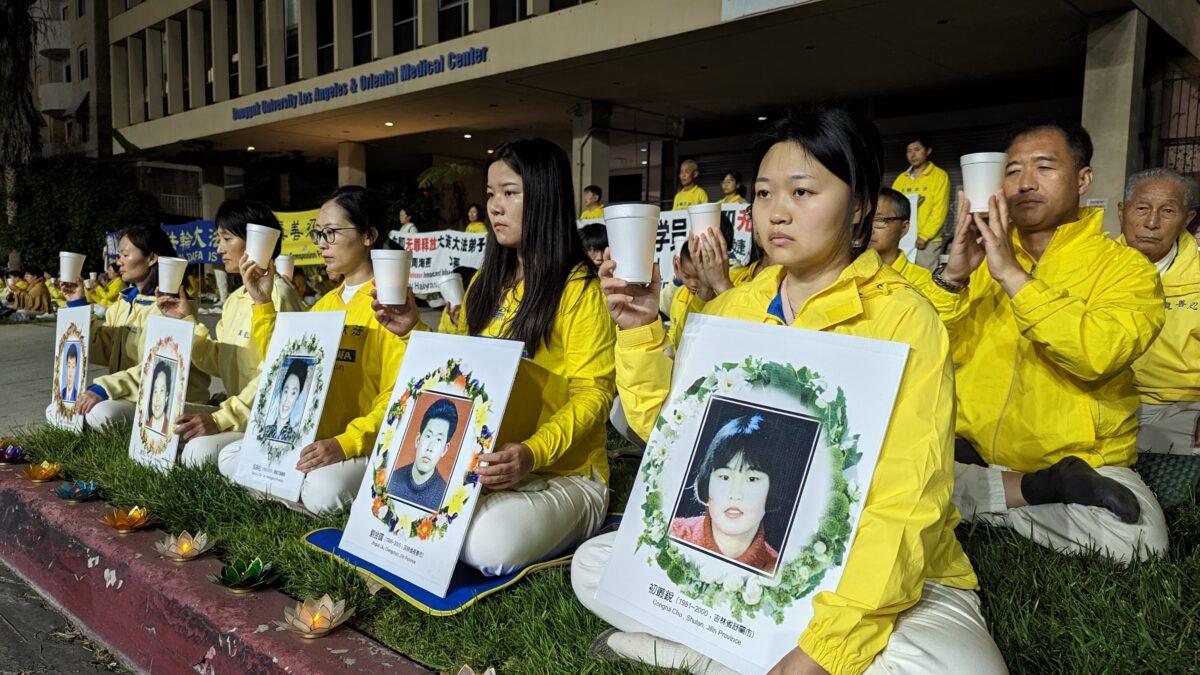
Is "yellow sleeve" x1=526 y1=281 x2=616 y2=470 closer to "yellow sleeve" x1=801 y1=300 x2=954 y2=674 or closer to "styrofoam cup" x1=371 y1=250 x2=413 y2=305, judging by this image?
"styrofoam cup" x1=371 y1=250 x2=413 y2=305

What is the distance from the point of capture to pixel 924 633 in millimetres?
1497

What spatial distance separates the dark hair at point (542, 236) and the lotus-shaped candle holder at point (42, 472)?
7.87 feet

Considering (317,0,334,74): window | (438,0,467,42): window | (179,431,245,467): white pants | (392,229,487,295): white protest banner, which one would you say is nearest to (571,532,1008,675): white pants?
(179,431,245,467): white pants

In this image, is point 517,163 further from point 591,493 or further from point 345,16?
point 345,16

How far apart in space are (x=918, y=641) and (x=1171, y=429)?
2.83 metres

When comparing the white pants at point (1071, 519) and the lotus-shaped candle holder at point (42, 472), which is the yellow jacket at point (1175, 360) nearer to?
the white pants at point (1071, 519)

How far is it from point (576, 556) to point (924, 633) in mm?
888

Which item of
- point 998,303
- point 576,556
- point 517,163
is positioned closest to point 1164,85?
point 998,303

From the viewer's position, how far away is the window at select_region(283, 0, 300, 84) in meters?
16.4

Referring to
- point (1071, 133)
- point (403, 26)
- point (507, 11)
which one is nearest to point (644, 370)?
point (1071, 133)

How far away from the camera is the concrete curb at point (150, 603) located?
2.01 metres

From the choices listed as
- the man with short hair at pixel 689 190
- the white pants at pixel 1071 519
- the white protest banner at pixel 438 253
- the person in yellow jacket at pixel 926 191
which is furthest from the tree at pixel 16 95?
the white pants at pixel 1071 519

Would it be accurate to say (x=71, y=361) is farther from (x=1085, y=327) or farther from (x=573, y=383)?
(x=1085, y=327)

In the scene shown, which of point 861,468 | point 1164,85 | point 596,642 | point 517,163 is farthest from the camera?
point 1164,85
